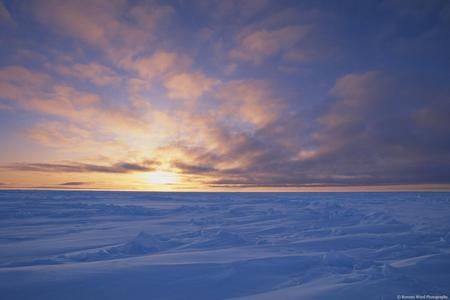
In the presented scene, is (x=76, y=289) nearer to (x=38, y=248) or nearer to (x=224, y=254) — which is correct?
(x=224, y=254)

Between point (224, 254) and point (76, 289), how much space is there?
3.05 metres

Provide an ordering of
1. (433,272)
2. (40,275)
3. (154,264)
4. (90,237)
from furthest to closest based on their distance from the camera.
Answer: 1. (90,237)
2. (154,264)
3. (433,272)
4. (40,275)

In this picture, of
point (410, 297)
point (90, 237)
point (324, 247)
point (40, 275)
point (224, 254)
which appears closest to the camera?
point (410, 297)

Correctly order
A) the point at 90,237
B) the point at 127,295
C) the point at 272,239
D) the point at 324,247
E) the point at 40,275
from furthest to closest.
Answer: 1. the point at 90,237
2. the point at 272,239
3. the point at 324,247
4. the point at 40,275
5. the point at 127,295

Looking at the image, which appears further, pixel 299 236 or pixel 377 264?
pixel 299 236

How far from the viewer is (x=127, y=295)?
13.5 ft

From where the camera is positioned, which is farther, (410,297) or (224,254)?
(224,254)

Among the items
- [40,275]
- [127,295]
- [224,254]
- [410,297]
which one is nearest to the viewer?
[410,297]

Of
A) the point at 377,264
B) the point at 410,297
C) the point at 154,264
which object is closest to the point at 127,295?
the point at 154,264

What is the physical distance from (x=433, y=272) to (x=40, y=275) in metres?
6.43

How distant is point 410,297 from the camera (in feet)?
12.2

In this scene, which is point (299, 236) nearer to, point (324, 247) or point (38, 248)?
point (324, 247)

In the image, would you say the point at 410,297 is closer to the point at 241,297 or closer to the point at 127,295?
the point at 241,297

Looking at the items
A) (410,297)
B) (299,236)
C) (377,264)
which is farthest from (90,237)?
(410,297)
